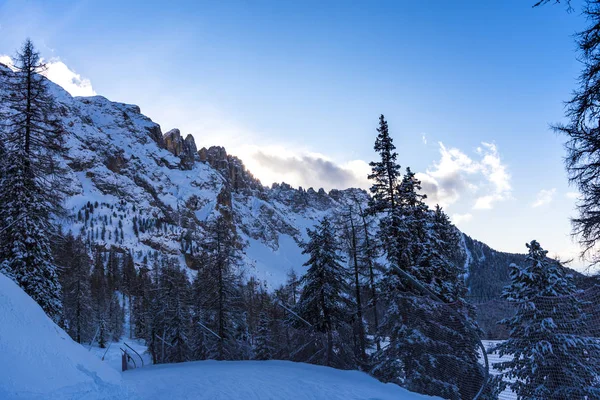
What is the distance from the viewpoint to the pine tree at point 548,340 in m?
9.49

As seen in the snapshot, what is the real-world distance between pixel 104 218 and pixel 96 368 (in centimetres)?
18782

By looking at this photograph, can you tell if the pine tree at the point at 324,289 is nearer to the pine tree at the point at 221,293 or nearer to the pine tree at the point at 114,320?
the pine tree at the point at 221,293

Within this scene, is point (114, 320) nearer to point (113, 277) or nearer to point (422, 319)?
point (113, 277)

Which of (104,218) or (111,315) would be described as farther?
(104,218)

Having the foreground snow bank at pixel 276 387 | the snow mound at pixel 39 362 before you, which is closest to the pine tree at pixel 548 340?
the foreground snow bank at pixel 276 387

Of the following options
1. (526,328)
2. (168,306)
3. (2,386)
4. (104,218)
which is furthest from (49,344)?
(104,218)

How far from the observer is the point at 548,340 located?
33.5 feet

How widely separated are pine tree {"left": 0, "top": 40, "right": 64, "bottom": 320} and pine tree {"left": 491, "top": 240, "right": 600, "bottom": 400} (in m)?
18.4

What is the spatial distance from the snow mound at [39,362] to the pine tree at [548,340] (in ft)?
31.9

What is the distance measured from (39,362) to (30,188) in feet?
41.8

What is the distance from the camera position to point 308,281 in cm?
2142

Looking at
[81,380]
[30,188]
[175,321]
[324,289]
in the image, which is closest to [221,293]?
[175,321]

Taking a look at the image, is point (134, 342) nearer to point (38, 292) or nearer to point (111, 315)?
point (111, 315)

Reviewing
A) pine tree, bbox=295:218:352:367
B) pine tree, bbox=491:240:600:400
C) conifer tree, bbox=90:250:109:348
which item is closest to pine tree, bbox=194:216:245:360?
conifer tree, bbox=90:250:109:348
